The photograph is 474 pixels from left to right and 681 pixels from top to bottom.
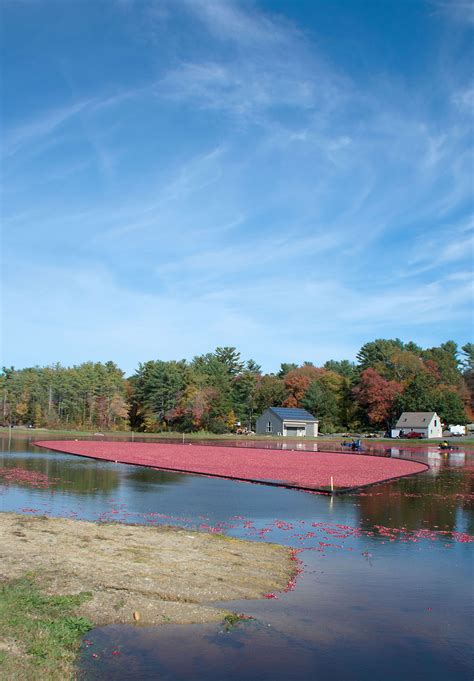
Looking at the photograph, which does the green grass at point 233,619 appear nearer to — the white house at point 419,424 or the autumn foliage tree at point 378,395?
the white house at point 419,424

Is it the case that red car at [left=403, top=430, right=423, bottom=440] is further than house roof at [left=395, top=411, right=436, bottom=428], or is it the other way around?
house roof at [left=395, top=411, right=436, bottom=428]

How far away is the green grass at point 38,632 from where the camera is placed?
292 inches

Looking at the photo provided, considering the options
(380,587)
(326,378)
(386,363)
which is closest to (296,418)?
(326,378)

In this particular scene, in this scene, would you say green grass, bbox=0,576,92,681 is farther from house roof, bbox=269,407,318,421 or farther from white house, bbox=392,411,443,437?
house roof, bbox=269,407,318,421

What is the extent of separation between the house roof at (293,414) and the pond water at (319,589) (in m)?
75.0

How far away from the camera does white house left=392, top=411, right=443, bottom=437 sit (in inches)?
3834

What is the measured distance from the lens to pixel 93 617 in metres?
9.52

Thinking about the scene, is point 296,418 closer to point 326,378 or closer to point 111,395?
point 326,378

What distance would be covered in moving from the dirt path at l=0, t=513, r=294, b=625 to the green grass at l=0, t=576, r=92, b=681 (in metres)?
0.41

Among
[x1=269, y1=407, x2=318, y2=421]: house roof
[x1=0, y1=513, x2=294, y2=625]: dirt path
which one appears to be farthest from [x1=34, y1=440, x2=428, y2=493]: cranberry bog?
[x1=269, y1=407, x2=318, y2=421]: house roof

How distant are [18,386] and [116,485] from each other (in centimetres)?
10433

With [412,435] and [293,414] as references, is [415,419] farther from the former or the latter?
[293,414]

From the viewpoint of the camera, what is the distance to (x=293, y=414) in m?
105

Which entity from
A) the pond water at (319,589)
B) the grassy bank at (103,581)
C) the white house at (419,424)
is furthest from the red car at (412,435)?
the grassy bank at (103,581)
